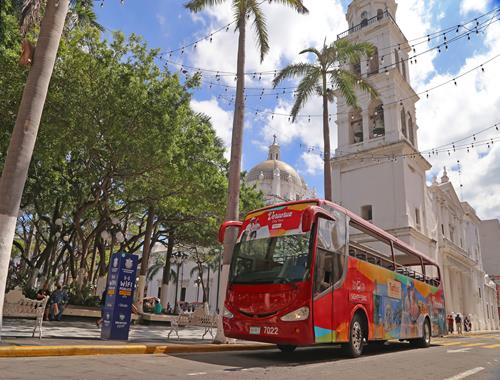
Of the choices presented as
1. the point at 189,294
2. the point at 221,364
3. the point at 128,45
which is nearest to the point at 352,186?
the point at 128,45

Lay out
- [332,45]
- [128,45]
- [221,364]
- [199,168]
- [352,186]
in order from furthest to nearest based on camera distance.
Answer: [352,186] → [332,45] → [199,168] → [128,45] → [221,364]

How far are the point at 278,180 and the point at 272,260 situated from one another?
190ft

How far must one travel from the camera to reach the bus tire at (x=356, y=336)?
9922 millimetres

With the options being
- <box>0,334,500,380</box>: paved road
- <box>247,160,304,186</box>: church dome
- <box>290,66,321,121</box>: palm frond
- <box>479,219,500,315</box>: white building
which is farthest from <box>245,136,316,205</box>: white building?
<box>0,334,500,380</box>: paved road

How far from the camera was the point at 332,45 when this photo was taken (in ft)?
63.2

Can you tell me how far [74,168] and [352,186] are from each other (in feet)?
76.6

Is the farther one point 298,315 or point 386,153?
point 386,153

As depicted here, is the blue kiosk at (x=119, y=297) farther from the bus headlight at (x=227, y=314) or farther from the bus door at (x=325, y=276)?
the bus door at (x=325, y=276)

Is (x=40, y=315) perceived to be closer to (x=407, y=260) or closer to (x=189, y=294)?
(x=407, y=260)

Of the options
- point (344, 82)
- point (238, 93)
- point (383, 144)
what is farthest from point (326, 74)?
point (383, 144)

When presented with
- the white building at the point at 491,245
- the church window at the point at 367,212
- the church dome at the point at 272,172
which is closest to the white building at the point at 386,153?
the church window at the point at 367,212

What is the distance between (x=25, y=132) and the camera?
29.6 ft

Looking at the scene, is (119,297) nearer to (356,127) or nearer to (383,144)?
(383,144)

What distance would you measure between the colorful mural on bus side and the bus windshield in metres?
0.80
